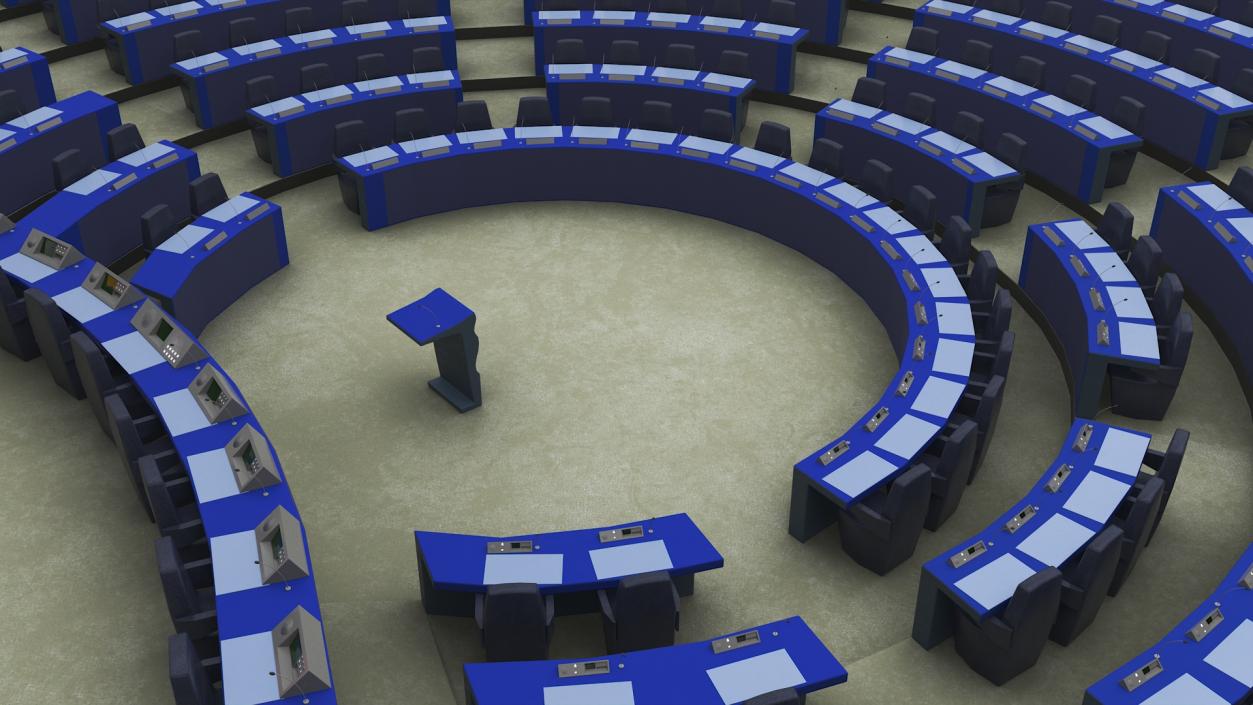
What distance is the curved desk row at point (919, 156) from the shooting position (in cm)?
1291

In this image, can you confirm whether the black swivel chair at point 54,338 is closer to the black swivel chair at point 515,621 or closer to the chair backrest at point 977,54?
the black swivel chair at point 515,621

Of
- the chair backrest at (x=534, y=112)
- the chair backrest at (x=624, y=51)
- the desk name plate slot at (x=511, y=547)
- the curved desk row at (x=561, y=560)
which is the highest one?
the chair backrest at (x=624, y=51)

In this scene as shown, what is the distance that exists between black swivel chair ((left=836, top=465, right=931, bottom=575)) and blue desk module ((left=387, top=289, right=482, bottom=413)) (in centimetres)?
364

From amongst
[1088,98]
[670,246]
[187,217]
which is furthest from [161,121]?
[1088,98]

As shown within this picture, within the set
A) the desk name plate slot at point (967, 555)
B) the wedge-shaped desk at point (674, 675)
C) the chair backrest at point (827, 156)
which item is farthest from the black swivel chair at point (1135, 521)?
the chair backrest at point (827, 156)

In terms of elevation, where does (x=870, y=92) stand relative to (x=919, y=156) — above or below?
above

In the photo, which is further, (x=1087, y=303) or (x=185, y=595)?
(x=1087, y=303)

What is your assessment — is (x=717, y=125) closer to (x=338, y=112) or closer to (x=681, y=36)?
(x=681, y=36)

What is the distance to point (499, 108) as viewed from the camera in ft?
Answer: 52.7

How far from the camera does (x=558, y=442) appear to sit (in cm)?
1052

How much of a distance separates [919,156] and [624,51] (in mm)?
4548

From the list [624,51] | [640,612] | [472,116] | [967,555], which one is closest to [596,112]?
[624,51]

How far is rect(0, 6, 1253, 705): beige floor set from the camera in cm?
833

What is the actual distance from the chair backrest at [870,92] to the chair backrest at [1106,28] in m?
3.03
